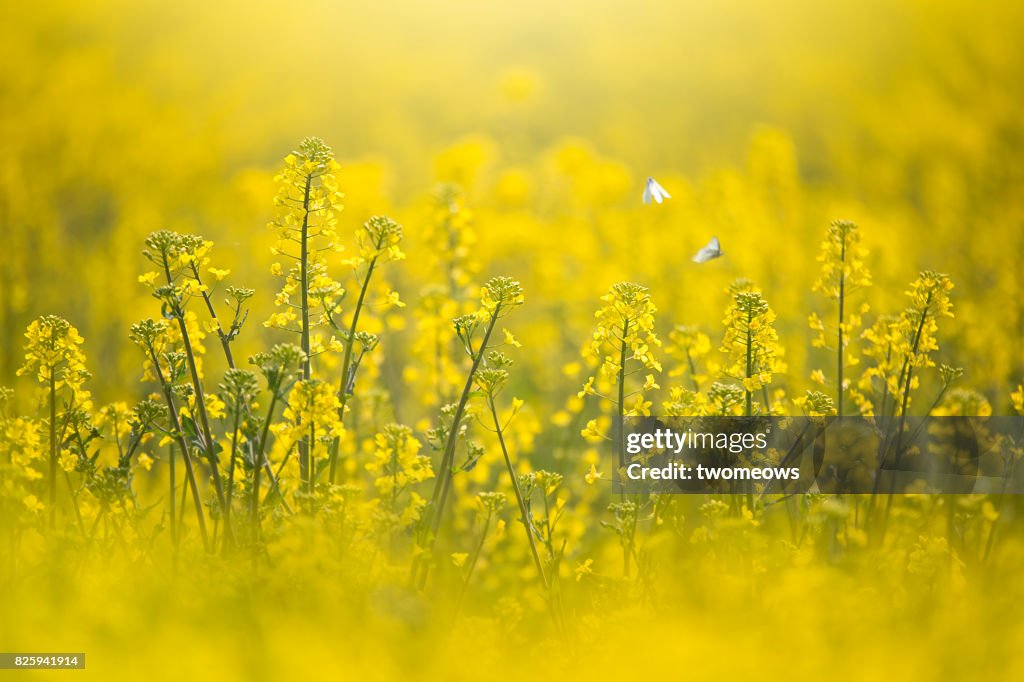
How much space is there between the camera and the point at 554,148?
9688 millimetres

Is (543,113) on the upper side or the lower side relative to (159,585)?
upper

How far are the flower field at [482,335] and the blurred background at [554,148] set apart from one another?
0.05 metres

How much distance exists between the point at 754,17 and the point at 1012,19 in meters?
3.77

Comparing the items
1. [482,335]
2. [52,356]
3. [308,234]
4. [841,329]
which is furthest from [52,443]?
[841,329]

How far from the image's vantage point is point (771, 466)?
8.47 ft

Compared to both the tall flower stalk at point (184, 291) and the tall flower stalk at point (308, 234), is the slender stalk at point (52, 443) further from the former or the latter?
the tall flower stalk at point (308, 234)

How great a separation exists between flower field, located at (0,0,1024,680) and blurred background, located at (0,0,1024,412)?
0.16ft

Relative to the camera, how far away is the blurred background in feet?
18.5

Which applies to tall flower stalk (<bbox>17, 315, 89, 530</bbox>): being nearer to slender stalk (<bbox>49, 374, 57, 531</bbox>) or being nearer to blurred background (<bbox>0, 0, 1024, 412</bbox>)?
slender stalk (<bbox>49, 374, 57, 531</bbox>)

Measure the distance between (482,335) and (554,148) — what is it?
5.86 meters

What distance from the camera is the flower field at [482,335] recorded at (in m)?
2.06

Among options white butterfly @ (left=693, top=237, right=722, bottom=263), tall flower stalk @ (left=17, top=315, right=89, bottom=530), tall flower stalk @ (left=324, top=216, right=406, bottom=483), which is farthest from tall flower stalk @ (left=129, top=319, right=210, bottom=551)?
white butterfly @ (left=693, top=237, right=722, bottom=263)

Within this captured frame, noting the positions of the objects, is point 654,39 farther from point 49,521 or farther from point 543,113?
point 49,521

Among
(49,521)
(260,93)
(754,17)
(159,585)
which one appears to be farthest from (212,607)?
(754,17)
